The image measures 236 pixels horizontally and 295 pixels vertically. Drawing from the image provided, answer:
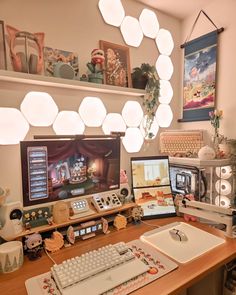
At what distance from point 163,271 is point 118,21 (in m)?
1.51

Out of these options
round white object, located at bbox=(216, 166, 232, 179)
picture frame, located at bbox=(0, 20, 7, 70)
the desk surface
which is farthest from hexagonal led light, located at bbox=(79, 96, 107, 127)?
round white object, located at bbox=(216, 166, 232, 179)

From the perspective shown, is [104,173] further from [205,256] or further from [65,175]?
[205,256]

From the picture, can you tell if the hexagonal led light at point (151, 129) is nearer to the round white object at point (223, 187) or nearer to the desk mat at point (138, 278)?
the round white object at point (223, 187)

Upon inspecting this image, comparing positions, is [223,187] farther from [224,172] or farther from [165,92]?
[165,92]

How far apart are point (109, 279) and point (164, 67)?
1.56m

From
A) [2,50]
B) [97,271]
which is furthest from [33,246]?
[2,50]

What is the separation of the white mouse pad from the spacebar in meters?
0.18

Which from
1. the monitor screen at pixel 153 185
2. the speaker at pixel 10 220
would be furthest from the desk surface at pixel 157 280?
the monitor screen at pixel 153 185

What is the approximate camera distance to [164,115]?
1.76 meters

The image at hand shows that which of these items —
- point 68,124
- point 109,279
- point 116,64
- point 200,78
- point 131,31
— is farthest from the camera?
point 200,78

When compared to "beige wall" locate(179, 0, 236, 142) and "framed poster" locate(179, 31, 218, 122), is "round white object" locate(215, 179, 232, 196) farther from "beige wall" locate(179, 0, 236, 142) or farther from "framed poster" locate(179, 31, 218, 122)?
"framed poster" locate(179, 31, 218, 122)

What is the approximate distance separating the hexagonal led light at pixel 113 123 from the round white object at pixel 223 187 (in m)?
0.80

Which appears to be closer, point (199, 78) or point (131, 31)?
point (131, 31)

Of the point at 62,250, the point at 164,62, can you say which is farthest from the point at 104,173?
the point at 164,62
